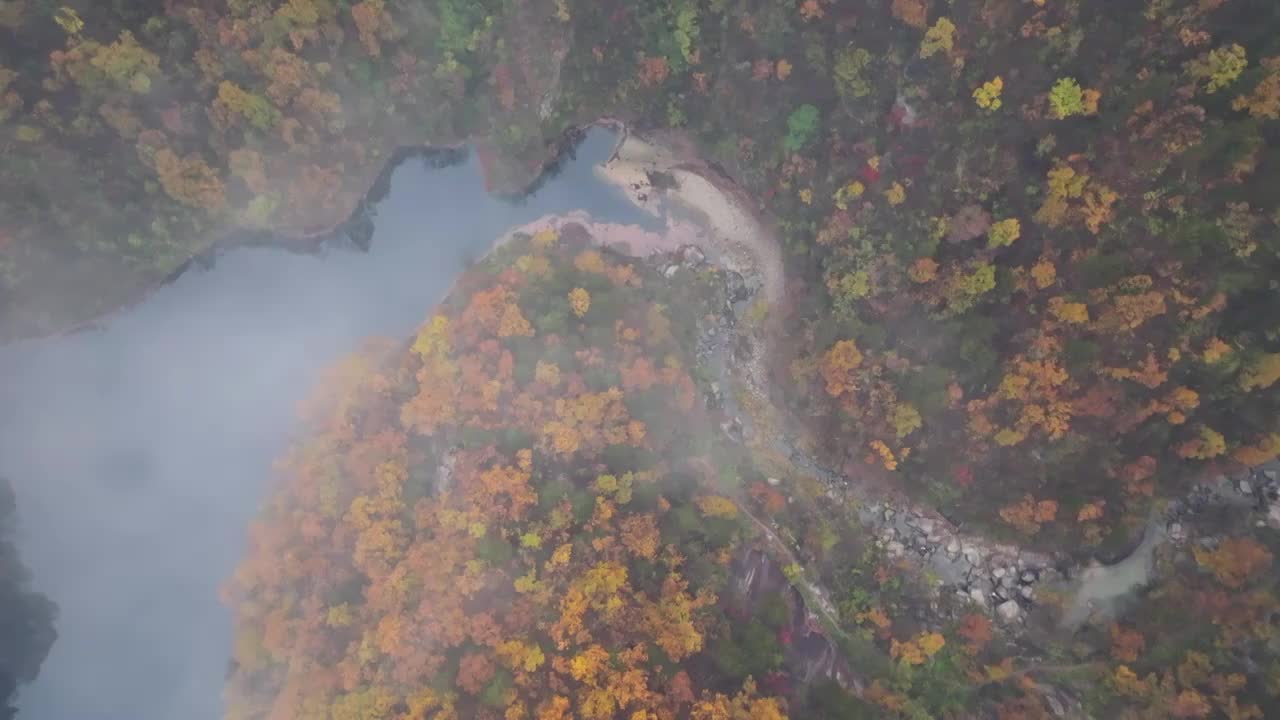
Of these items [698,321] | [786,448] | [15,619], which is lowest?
[15,619]

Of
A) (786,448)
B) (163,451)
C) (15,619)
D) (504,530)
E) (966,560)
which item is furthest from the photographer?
(163,451)

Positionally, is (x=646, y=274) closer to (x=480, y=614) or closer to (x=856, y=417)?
(x=856, y=417)

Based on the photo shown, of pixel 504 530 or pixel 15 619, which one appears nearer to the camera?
pixel 504 530

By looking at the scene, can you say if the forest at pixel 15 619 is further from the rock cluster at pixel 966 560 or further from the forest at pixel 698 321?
the rock cluster at pixel 966 560

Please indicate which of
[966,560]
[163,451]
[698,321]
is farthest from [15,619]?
[966,560]

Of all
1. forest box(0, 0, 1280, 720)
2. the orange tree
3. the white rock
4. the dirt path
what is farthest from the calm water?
the white rock

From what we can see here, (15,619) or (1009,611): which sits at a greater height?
(1009,611)

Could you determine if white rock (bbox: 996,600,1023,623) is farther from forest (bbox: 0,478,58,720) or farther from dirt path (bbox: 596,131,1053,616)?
forest (bbox: 0,478,58,720)

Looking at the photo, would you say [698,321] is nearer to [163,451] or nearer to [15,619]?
[163,451]
